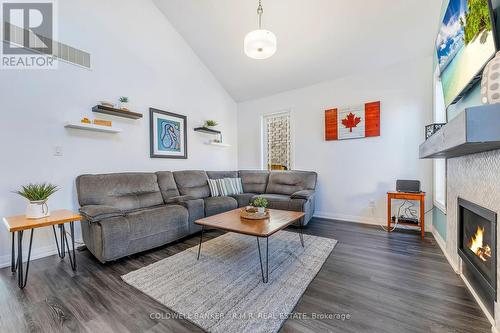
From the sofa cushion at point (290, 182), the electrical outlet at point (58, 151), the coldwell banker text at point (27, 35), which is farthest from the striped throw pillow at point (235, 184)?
the coldwell banker text at point (27, 35)

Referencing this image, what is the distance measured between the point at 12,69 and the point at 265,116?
398 centimetres

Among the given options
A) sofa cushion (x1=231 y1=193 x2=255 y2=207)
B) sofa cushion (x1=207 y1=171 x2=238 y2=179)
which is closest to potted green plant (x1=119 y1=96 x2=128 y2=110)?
sofa cushion (x1=207 y1=171 x2=238 y2=179)

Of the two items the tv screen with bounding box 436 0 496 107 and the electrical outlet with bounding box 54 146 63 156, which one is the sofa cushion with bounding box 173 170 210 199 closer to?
the electrical outlet with bounding box 54 146 63 156

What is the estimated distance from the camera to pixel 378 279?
6.21 feet

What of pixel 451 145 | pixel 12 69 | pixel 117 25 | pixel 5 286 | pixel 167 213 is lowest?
pixel 5 286

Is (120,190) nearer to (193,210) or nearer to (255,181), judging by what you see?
(193,210)

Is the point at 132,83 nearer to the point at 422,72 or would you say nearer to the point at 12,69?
the point at 12,69

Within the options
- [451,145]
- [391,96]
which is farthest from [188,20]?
[451,145]

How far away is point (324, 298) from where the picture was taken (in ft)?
5.37

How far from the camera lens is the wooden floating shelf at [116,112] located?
2.79 m

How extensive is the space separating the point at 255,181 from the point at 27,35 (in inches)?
151

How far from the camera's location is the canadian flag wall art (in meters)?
3.59

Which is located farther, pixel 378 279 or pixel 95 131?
pixel 95 131

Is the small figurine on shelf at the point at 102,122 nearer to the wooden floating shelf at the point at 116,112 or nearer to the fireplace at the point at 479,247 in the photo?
the wooden floating shelf at the point at 116,112
